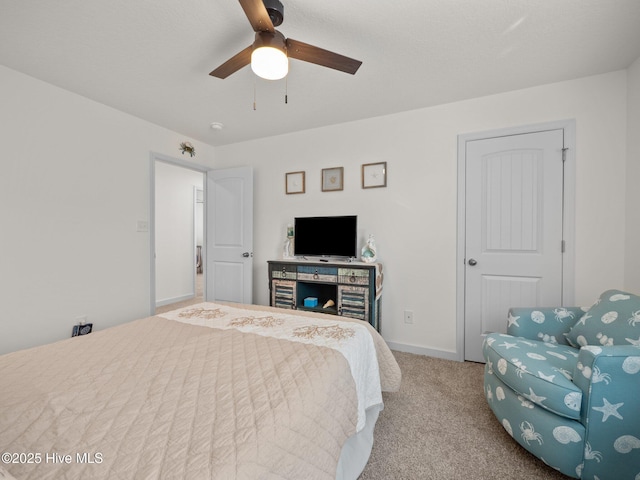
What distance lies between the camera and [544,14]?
169 centimetres

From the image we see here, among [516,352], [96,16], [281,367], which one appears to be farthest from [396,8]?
[516,352]

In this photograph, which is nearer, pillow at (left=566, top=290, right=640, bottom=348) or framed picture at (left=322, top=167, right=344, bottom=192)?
pillow at (left=566, top=290, right=640, bottom=348)

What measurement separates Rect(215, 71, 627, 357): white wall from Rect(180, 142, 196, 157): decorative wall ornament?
2.15ft

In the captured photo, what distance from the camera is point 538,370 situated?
1484mm

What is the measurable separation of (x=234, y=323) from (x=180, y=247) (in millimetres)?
4074

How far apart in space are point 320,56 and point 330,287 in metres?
2.40

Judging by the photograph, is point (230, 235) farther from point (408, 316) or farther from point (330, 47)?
point (330, 47)

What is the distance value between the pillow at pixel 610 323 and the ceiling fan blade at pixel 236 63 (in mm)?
2554

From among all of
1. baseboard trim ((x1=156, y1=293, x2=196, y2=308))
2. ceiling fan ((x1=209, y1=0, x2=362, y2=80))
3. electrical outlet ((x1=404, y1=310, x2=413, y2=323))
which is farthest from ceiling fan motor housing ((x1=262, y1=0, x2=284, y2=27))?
baseboard trim ((x1=156, y1=293, x2=196, y2=308))

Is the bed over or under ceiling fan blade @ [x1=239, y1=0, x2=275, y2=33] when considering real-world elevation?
under

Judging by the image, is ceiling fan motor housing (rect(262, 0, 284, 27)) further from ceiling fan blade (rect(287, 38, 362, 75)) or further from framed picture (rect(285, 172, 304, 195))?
framed picture (rect(285, 172, 304, 195))

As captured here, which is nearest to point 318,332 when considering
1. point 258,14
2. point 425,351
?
point 258,14

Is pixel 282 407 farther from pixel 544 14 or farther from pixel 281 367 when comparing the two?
pixel 544 14

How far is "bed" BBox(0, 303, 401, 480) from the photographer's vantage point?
0.69 meters
